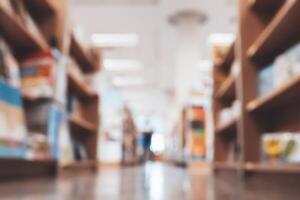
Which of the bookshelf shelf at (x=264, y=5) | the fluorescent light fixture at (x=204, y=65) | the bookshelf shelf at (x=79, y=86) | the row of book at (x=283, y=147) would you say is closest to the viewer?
the row of book at (x=283, y=147)

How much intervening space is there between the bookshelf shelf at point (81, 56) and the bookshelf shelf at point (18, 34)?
889 millimetres

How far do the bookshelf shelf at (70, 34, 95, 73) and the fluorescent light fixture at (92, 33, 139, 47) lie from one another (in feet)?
16.0

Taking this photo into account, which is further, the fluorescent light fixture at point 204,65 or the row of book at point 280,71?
the fluorescent light fixture at point 204,65

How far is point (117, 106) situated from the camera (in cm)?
676

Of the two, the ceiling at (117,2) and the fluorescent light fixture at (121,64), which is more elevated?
the ceiling at (117,2)

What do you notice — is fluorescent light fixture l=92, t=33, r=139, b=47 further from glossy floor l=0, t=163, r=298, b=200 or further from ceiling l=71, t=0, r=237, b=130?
glossy floor l=0, t=163, r=298, b=200

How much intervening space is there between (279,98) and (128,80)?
1278cm

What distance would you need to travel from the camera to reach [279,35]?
2.12m

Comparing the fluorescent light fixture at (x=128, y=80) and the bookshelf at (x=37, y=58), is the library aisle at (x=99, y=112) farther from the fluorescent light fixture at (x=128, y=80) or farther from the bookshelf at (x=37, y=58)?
the fluorescent light fixture at (x=128, y=80)

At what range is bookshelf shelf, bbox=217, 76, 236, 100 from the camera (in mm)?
3258

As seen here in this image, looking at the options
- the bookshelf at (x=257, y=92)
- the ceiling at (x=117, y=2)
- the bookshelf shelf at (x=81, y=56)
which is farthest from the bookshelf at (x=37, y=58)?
the ceiling at (x=117, y=2)

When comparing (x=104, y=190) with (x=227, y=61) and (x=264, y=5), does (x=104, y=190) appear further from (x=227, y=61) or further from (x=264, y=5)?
(x=227, y=61)

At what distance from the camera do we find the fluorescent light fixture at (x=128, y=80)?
14.3m

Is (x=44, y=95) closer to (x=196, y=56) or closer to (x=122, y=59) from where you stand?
(x=196, y=56)
